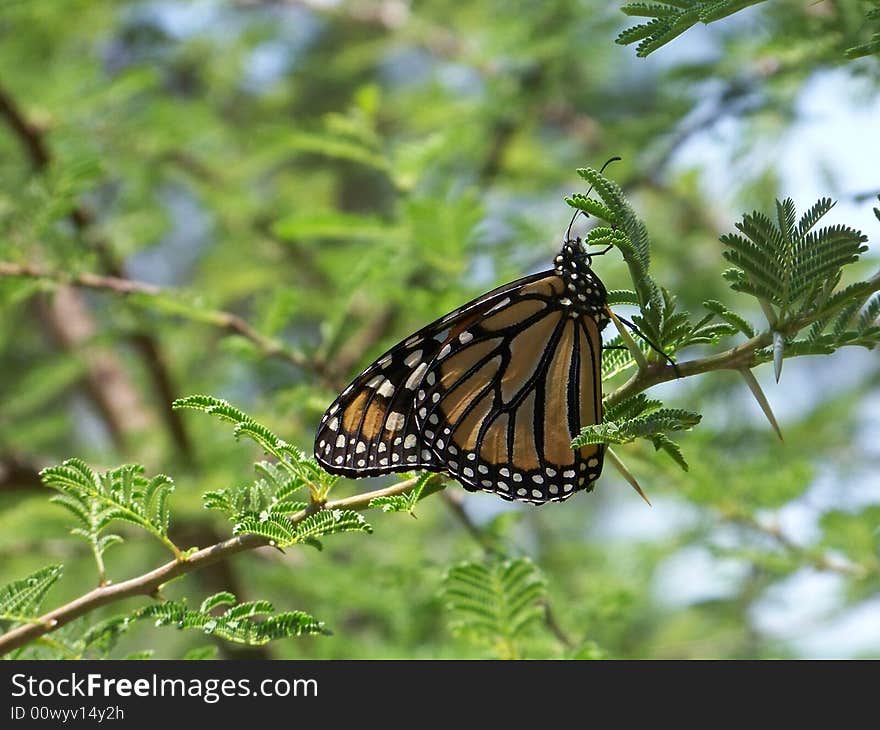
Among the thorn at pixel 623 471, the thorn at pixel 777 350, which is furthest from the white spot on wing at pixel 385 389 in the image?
the thorn at pixel 777 350

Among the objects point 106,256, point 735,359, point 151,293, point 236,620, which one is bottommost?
point 236,620

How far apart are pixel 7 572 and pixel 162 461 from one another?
96 centimetres

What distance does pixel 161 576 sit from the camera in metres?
1.29

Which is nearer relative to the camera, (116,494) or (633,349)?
(633,349)

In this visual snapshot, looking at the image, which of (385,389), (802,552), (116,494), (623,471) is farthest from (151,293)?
(802,552)

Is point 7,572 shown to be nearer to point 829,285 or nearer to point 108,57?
point 108,57

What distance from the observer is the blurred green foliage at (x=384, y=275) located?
2.36m

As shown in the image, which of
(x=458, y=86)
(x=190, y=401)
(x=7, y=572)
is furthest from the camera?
(x=458, y=86)

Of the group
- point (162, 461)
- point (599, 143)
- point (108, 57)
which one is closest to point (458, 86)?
point (599, 143)

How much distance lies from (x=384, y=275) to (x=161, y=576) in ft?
4.61

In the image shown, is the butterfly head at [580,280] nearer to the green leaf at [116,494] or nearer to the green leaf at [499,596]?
the green leaf at [499,596]

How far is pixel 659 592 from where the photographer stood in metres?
4.45

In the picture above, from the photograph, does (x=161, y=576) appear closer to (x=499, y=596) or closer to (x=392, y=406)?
(x=392, y=406)

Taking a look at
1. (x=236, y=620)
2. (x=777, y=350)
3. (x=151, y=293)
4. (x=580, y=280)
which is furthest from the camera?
(x=151, y=293)
